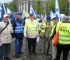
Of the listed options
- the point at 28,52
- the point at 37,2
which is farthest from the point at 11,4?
the point at 28,52

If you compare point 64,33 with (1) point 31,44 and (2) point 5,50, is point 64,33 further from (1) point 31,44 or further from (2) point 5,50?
(1) point 31,44

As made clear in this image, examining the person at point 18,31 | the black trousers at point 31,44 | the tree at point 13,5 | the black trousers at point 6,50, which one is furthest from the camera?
the tree at point 13,5

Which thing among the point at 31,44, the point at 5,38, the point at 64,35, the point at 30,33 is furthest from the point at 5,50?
the point at 31,44

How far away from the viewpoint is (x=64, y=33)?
11.0 m

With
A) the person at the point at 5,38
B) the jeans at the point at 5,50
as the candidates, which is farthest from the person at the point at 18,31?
the jeans at the point at 5,50

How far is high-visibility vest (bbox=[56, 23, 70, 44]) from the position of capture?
1100cm

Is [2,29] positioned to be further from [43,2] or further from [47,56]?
[43,2]

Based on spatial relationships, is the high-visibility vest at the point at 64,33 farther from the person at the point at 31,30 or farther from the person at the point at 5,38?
the person at the point at 31,30

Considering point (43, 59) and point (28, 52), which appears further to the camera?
point (28, 52)

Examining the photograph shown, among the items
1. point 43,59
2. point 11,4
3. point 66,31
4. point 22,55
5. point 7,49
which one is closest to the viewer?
point 66,31

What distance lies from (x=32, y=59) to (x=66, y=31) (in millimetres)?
3223

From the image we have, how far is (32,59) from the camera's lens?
545 inches

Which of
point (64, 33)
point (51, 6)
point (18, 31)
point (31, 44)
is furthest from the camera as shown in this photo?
point (51, 6)

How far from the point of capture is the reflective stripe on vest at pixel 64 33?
11.0 m
